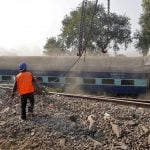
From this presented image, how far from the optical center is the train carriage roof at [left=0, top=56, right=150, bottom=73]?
2478 centimetres

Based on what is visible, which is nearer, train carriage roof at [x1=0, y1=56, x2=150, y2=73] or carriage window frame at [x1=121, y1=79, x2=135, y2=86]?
carriage window frame at [x1=121, y1=79, x2=135, y2=86]

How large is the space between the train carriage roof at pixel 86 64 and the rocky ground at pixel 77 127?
45.1 feet

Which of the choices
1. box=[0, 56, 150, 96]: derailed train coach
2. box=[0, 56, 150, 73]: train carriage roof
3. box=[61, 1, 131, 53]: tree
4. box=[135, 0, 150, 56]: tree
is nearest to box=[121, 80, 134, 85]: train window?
box=[0, 56, 150, 96]: derailed train coach

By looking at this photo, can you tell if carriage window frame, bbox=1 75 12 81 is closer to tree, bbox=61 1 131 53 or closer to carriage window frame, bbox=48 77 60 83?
carriage window frame, bbox=48 77 60 83

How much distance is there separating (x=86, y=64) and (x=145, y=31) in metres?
25.1

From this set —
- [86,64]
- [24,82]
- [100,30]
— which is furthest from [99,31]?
[24,82]

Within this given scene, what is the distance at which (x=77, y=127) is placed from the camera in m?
9.30

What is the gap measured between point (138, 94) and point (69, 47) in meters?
32.7

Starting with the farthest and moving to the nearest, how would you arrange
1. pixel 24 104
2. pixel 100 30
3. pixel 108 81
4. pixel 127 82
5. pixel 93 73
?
pixel 100 30
pixel 93 73
pixel 108 81
pixel 127 82
pixel 24 104

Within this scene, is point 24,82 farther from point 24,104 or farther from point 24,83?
point 24,104

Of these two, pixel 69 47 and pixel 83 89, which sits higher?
pixel 69 47

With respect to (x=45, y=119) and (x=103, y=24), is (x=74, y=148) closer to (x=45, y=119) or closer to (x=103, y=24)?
(x=45, y=119)

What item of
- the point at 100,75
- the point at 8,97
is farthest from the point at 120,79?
the point at 8,97

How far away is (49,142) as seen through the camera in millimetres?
8586
